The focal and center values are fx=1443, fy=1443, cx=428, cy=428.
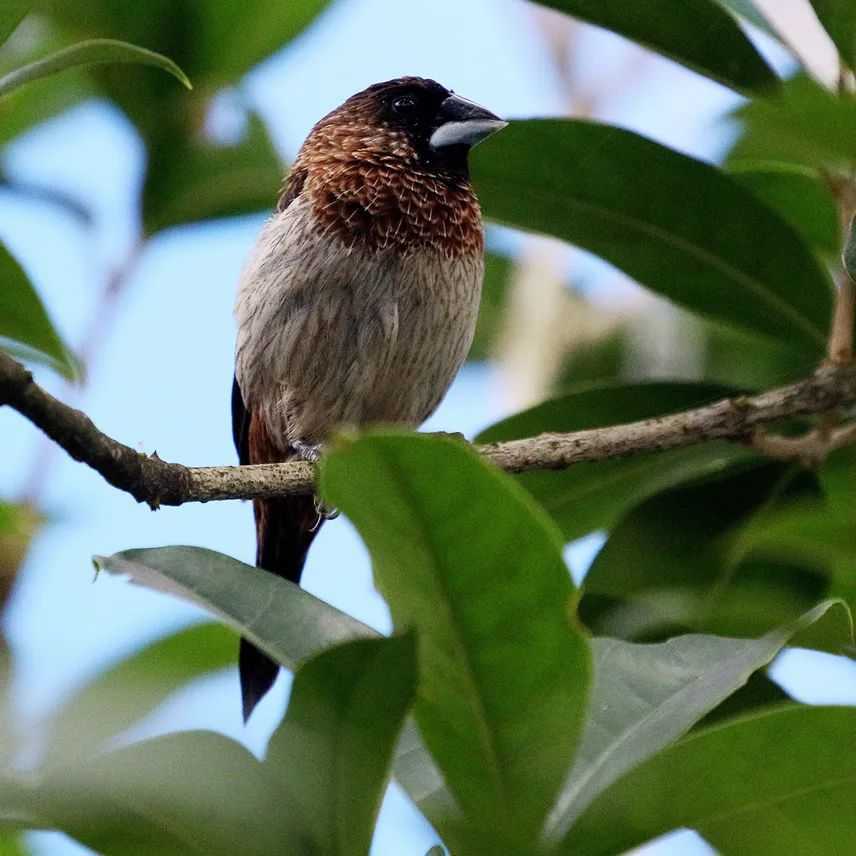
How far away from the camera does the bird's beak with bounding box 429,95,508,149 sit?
3.69 m

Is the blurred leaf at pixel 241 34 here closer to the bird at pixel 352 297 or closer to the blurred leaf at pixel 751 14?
the bird at pixel 352 297

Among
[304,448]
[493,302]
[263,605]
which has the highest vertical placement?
[493,302]

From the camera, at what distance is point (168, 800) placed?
1257 millimetres

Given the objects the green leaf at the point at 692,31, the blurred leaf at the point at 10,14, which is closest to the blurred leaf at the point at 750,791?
the blurred leaf at the point at 10,14

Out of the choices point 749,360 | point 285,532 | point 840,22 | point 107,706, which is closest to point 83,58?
point 107,706

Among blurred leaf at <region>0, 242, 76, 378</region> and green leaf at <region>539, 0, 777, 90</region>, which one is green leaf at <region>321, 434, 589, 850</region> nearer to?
blurred leaf at <region>0, 242, 76, 378</region>

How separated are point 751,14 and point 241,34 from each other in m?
1.22

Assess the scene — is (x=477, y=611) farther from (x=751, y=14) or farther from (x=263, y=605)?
(x=751, y=14)

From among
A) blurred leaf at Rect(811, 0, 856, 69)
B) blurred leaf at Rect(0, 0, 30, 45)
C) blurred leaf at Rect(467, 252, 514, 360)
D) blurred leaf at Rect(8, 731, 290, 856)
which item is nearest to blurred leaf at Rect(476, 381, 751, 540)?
blurred leaf at Rect(811, 0, 856, 69)

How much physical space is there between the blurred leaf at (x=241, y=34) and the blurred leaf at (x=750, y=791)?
7.81 ft

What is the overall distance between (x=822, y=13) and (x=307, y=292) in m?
1.45

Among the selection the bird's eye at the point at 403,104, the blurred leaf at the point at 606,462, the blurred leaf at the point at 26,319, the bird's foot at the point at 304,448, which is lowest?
the blurred leaf at the point at 606,462

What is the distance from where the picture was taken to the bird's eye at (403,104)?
13.0 feet

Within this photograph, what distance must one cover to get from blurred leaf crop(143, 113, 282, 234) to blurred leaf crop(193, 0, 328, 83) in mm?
183
